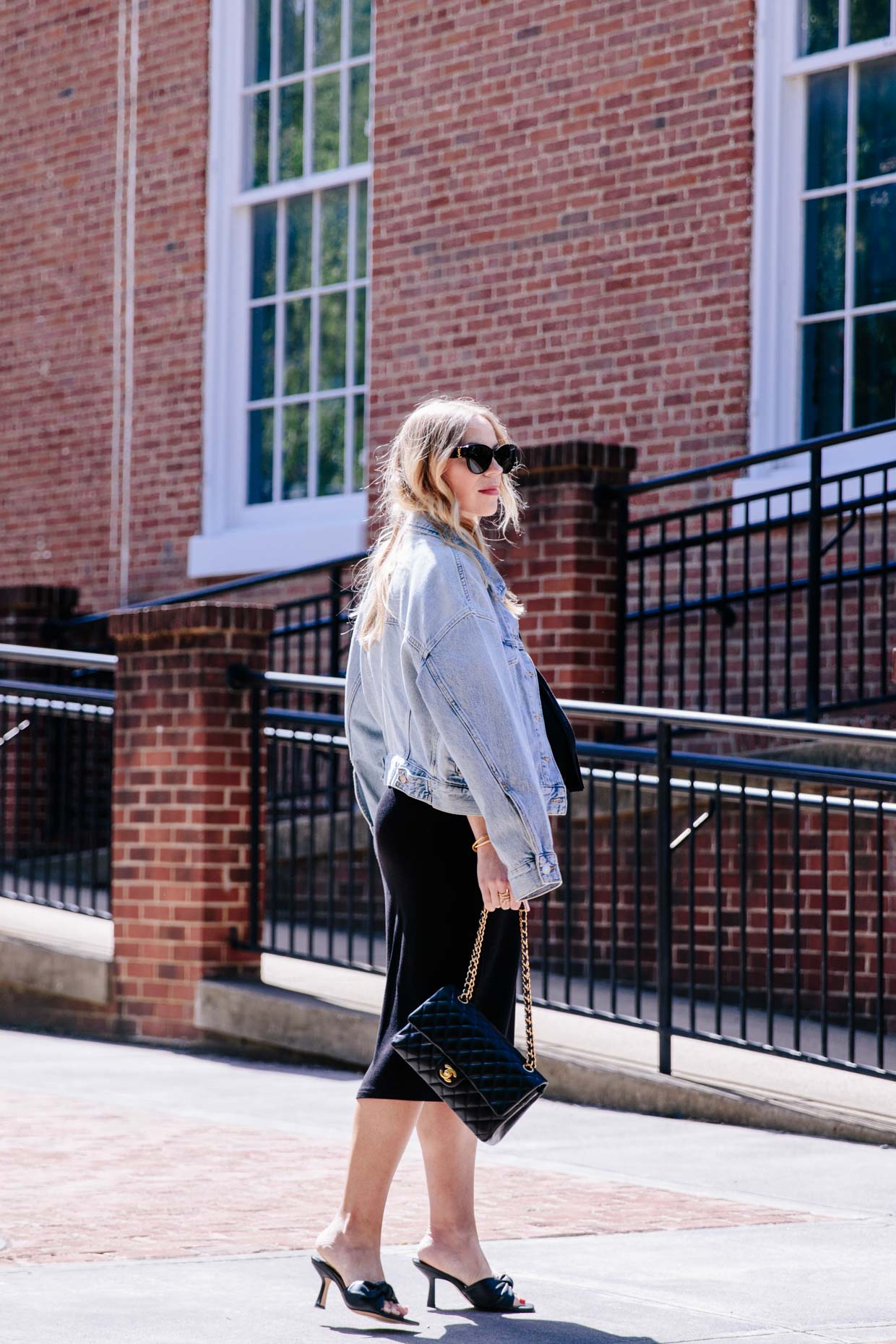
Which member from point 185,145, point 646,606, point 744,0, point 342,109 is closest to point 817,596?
point 646,606

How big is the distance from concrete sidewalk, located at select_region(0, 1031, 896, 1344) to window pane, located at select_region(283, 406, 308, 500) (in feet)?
19.7

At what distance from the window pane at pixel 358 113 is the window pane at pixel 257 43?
816 mm

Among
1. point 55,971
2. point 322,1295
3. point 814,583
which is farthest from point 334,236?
point 322,1295

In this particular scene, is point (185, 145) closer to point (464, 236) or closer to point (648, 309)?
point (464, 236)

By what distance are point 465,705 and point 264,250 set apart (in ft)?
30.6

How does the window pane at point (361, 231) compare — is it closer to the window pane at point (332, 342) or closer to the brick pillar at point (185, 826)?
the window pane at point (332, 342)

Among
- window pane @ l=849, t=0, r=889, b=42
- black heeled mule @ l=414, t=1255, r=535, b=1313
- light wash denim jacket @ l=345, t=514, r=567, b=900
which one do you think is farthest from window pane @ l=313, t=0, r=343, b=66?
black heeled mule @ l=414, t=1255, r=535, b=1313

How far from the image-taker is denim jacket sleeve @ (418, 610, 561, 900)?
3.64 metres

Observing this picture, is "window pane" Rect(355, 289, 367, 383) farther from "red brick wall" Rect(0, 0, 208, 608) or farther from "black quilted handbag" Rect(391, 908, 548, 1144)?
"black quilted handbag" Rect(391, 908, 548, 1144)

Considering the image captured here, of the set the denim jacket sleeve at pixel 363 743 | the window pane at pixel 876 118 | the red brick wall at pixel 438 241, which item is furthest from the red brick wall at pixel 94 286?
the denim jacket sleeve at pixel 363 743

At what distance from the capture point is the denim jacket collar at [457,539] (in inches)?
151

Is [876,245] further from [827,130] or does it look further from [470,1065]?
[470,1065]

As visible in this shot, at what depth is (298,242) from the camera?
12336mm

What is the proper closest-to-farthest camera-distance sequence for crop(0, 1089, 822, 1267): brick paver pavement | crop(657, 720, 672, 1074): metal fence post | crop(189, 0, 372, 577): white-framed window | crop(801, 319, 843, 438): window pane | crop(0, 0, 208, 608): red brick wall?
crop(0, 1089, 822, 1267): brick paver pavement, crop(657, 720, 672, 1074): metal fence post, crop(801, 319, 843, 438): window pane, crop(189, 0, 372, 577): white-framed window, crop(0, 0, 208, 608): red brick wall
